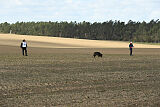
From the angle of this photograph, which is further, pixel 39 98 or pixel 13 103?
pixel 39 98

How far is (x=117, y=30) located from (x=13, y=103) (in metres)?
151

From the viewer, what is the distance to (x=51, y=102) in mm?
10867

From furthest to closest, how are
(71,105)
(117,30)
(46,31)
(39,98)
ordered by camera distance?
(46,31)
(117,30)
(39,98)
(71,105)

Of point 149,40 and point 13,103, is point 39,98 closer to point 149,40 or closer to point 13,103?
point 13,103

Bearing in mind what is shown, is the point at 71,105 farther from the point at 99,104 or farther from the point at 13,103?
the point at 13,103

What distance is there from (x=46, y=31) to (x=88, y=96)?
168190 mm

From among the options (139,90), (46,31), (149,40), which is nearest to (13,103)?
(139,90)

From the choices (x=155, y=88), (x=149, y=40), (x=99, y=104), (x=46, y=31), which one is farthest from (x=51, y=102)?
(x=46, y=31)

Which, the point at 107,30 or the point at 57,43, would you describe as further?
the point at 107,30

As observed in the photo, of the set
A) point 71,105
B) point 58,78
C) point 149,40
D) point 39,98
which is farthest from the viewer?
point 149,40

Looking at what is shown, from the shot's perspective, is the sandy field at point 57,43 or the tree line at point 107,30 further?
the tree line at point 107,30

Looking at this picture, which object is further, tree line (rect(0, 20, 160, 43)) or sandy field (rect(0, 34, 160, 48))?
tree line (rect(0, 20, 160, 43))

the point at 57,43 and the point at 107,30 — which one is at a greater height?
the point at 107,30

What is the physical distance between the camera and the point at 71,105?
34.3 ft
